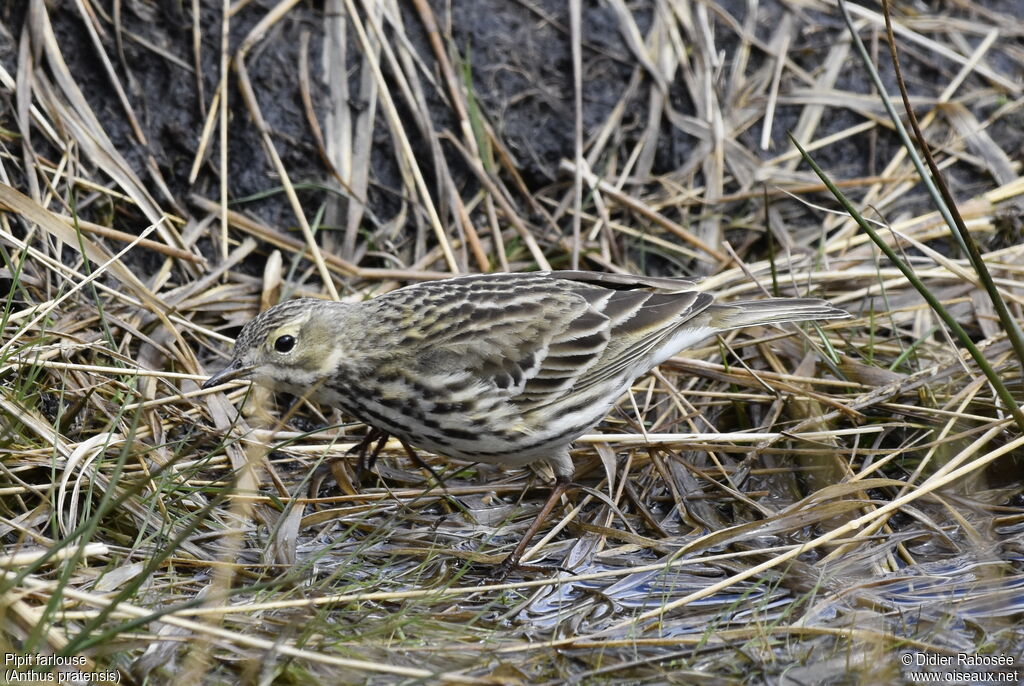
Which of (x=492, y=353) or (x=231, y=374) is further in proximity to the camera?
(x=492, y=353)

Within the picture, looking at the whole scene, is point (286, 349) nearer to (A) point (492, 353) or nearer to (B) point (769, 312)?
(A) point (492, 353)

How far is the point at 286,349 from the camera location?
511 centimetres

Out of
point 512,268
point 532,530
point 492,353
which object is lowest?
point 532,530

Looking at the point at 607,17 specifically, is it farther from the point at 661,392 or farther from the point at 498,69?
the point at 661,392

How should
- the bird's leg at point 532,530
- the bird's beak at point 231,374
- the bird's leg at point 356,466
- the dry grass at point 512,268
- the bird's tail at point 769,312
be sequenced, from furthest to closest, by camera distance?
the bird's tail at point 769,312 < the bird's leg at point 356,466 < the bird's beak at point 231,374 < the bird's leg at point 532,530 < the dry grass at point 512,268

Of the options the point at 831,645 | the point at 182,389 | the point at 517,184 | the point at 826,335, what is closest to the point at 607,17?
the point at 517,184

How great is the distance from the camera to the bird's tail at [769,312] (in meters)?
5.80

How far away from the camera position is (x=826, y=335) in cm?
650

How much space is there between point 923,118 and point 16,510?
258 inches

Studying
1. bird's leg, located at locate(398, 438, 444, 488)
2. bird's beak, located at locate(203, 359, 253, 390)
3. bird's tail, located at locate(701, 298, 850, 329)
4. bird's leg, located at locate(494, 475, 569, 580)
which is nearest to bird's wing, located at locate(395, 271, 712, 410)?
bird's tail, located at locate(701, 298, 850, 329)

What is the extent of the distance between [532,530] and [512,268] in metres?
2.54

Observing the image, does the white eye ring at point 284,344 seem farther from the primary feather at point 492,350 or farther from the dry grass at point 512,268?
the dry grass at point 512,268

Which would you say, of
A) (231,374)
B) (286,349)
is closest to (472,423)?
(286,349)

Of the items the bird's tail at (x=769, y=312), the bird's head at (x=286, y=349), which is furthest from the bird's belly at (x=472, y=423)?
the bird's tail at (x=769, y=312)
